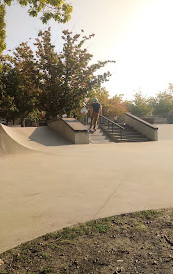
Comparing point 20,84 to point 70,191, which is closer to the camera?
point 70,191

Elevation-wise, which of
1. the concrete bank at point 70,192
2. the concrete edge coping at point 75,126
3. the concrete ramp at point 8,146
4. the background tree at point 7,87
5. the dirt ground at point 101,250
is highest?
the background tree at point 7,87

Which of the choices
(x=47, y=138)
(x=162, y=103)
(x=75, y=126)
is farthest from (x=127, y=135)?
(x=162, y=103)

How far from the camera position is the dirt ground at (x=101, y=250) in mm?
2221

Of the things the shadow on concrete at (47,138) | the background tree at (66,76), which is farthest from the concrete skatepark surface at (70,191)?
the background tree at (66,76)

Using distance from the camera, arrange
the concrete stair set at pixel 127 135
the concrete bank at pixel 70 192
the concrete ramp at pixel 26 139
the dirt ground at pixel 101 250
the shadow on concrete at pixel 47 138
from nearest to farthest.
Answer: the dirt ground at pixel 101 250
the concrete bank at pixel 70 192
the concrete ramp at pixel 26 139
the shadow on concrete at pixel 47 138
the concrete stair set at pixel 127 135

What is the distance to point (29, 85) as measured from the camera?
22.0 meters

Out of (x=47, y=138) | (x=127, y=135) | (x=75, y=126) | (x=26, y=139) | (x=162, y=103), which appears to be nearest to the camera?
(x=26, y=139)

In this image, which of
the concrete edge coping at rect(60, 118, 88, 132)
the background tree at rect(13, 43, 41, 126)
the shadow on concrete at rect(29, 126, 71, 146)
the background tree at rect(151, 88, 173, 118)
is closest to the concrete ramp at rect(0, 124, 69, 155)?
the shadow on concrete at rect(29, 126, 71, 146)

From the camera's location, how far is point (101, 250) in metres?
2.51

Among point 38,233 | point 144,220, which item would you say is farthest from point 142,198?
point 38,233

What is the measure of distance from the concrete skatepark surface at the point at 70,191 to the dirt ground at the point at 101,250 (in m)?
0.24

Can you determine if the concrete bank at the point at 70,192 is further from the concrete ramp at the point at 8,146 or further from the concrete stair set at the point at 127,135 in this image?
the concrete stair set at the point at 127,135

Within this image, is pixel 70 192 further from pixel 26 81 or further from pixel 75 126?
pixel 26 81

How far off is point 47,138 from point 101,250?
37.3 ft
